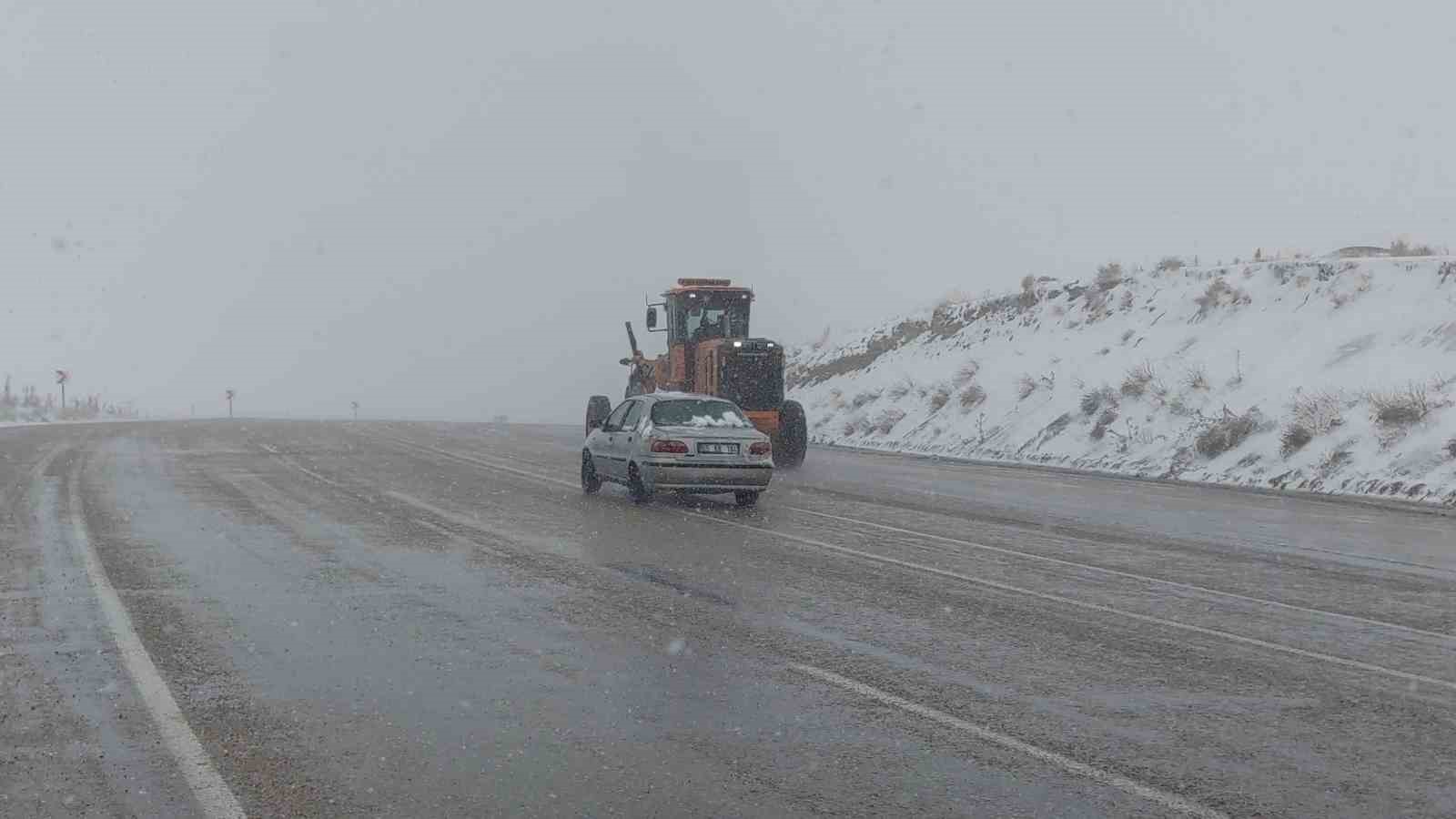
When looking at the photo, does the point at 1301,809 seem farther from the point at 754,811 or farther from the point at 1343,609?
the point at 1343,609

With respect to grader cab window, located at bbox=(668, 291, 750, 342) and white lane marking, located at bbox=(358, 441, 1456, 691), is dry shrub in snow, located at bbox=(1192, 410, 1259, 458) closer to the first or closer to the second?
grader cab window, located at bbox=(668, 291, 750, 342)

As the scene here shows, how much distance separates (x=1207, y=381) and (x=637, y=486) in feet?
49.1

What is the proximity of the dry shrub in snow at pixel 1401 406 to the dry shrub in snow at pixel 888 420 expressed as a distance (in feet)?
48.2

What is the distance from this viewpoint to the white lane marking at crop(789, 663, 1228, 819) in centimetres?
488

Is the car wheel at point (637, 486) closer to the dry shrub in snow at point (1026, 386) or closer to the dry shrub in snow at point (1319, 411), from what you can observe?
the dry shrub in snow at point (1319, 411)

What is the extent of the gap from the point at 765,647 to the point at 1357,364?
804 inches

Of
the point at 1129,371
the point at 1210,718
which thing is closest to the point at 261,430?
the point at 1129,371

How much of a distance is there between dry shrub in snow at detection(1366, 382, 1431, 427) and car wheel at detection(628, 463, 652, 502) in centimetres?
1269

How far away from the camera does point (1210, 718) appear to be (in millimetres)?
6129

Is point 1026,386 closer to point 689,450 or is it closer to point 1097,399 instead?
point 1097,399

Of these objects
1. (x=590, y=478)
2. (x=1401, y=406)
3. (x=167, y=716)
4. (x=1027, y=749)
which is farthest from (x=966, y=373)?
(x=167, y=716)

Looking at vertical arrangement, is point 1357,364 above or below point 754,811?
above

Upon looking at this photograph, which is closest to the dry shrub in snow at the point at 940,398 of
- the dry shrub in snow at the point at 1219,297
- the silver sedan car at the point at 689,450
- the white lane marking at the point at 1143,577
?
the dry shrub in snow at the point at 1219,297

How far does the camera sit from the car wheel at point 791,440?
25.4 metres
